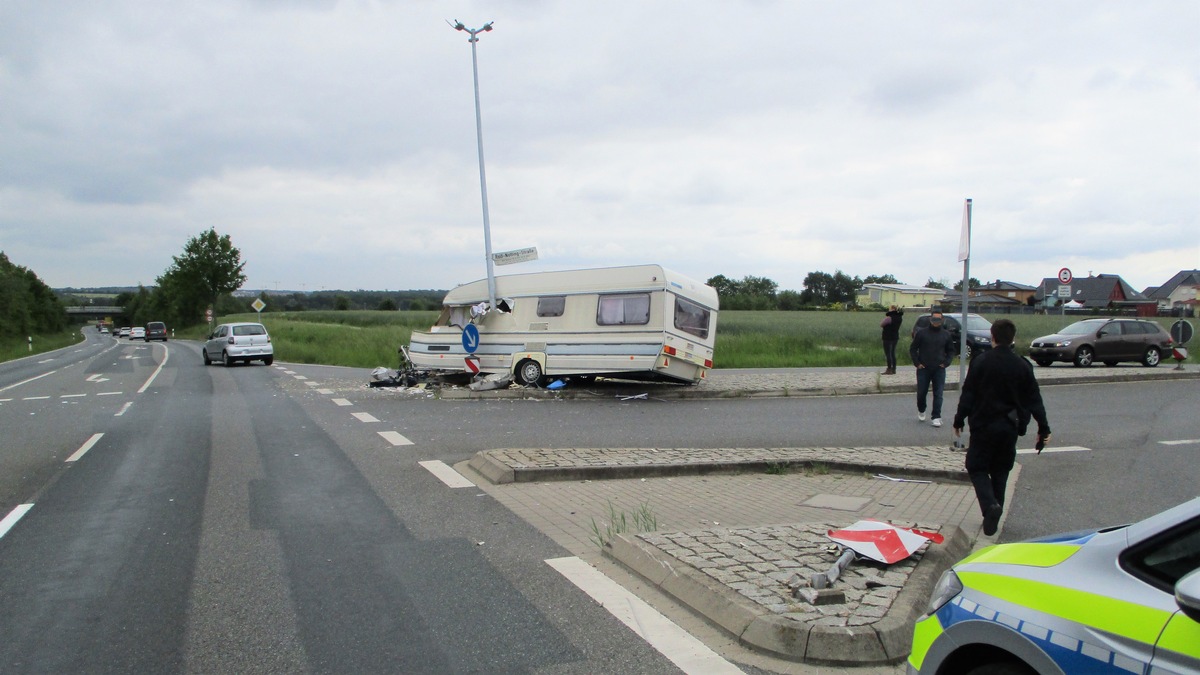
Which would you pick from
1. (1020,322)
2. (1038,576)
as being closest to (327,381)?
(1038,576)

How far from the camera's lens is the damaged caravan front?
17.1 meters

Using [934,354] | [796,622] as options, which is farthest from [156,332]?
[796,622]

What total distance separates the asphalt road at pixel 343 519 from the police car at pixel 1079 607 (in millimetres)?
1616

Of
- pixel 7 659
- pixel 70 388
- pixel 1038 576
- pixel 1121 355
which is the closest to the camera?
pixel 1038 576

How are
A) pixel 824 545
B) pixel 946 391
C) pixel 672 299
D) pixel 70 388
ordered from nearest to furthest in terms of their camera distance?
pixel 824 545 → pixel 672 299 → pixel 946 391 → pixel 70 388

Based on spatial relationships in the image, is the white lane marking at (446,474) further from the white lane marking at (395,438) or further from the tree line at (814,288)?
the tree line at (814,288)

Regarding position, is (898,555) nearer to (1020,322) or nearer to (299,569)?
(299,569)

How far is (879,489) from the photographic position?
8.36 m

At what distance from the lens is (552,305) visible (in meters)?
18.5

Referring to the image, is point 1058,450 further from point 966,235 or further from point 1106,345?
point 1106,345

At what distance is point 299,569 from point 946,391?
16524mm

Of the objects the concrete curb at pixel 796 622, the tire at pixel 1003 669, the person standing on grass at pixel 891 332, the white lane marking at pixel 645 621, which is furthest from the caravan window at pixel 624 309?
the tire at pixel 1003 669

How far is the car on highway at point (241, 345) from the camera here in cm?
3181

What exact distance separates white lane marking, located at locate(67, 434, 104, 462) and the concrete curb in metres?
8.01
